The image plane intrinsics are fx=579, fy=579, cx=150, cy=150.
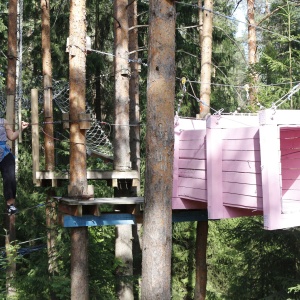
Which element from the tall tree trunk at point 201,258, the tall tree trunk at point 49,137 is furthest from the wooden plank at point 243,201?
the tall tree trunk at point 49,137

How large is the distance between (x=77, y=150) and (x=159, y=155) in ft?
6.97

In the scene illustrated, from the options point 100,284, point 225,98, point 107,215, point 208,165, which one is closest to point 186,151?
point 208,165

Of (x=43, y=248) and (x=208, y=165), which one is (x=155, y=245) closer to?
(x=208, y=165)

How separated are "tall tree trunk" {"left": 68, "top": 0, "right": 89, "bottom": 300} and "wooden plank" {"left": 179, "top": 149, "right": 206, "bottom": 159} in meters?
1.22

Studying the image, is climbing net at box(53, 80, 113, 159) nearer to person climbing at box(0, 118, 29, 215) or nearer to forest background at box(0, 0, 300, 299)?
forest background at box(0, 0, 300, 299)

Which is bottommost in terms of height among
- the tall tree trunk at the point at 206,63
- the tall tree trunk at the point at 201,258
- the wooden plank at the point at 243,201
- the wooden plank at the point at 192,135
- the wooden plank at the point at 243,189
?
the tall tree trunk at the point at 201,258

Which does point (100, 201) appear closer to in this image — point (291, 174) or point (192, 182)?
point (192, 182)

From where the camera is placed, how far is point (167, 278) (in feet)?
15.3

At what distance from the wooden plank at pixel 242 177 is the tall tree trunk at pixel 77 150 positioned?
6.26 ft

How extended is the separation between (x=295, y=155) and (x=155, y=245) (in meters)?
2.20

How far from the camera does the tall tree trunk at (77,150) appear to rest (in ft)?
21.5

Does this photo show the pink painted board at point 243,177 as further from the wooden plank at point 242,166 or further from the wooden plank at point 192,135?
the wooden plank at point 192,135

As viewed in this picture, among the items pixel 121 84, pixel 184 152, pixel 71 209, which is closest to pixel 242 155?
pixel 184 152

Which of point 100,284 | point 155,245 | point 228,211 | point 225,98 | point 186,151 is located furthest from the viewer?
point 225,98
